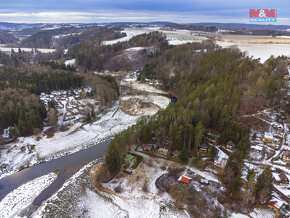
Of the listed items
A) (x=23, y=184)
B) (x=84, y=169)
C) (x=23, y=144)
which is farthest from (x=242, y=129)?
(x=23, y=144)

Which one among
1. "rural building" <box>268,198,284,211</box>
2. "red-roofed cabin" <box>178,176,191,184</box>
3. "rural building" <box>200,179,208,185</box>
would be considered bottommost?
"rural building" <box>268,198,284,211</box>

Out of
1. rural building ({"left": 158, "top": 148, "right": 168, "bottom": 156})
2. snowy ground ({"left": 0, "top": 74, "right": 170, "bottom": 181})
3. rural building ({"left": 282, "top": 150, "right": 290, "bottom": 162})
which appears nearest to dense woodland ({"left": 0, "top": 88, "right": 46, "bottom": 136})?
snowy ground ({"left": 0, "top": 74, "right": 170, "bottom": 181})

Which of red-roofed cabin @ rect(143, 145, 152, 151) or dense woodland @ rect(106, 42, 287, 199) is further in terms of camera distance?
red-roofed cabin @ rect(143, 145, 152, 151)

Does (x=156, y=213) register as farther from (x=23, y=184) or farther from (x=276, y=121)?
(x=276, y=121)

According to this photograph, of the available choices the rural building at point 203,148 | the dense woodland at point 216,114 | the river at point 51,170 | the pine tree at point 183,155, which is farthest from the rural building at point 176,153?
the river at point 51,170

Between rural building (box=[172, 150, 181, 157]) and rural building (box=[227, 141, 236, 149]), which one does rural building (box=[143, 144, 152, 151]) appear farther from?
rural building (box=[227, 141, 236, 149])

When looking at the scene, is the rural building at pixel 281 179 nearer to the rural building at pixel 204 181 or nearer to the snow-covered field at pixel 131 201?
the rural building at pixel 204 181

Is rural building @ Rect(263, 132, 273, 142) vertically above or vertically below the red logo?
below

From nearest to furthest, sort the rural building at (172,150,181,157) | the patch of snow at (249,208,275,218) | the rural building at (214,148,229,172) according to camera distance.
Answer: the patch of snow at (249,208,275,218) < the rural building at (214,148,229,172) < the rural building at (172,150,181,157)
